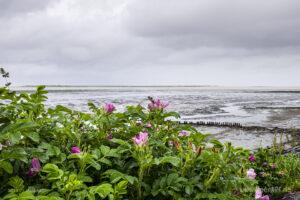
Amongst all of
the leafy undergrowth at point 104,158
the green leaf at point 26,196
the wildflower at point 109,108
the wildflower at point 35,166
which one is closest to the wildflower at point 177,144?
the leafy undergrowth at point 104,158

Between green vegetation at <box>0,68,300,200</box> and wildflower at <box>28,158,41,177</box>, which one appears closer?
green vegetation at <box>0,68,300,200</box>

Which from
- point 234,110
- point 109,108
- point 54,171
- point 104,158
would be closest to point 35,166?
point 54,171

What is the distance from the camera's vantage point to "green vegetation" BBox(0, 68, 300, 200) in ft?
7.98

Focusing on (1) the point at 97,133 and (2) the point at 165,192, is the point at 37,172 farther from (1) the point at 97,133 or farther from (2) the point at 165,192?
(2) the point at 165,192

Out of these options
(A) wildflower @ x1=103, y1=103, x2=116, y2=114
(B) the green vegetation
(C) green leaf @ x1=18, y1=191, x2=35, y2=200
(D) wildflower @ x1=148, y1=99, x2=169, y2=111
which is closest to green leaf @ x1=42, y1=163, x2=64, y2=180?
(B) the green vegetation

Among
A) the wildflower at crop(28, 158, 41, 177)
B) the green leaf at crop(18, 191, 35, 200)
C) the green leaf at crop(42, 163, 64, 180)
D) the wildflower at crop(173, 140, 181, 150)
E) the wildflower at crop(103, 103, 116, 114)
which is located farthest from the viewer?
the wildflower at crop(103, 103, 116, 114)

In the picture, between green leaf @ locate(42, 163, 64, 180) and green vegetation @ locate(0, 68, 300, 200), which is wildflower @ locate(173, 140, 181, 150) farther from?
green leaf @ locate(42, 163, 64, 180)

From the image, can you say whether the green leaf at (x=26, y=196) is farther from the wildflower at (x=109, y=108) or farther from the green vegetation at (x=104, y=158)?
the wildflower at (x=109, y=108)

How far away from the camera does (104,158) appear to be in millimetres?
2723

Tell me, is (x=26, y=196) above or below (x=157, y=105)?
below

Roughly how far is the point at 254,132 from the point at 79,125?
19070mm

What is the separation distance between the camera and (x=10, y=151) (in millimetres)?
2432

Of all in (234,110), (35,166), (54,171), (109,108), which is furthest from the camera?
(234,110)

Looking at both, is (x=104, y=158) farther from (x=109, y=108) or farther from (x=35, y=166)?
(x=109, y=108)
